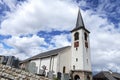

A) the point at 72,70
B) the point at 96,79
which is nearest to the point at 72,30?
the point at 72,70

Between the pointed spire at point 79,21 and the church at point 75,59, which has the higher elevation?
the pointed spire at point 79,21

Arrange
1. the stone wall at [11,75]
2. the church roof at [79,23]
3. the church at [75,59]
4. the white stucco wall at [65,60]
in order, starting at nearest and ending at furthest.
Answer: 1. the stone wall at [11,75]
2. the church at [75,59]
3. the white stucco wall at [65,60]
4. the church roof at [79,23]

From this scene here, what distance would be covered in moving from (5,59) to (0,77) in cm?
366

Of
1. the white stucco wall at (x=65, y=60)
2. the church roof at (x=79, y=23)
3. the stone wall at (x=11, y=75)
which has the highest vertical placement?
the church roof at (x=79, y=23)

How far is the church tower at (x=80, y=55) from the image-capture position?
2950cm

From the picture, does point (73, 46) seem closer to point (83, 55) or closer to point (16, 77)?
point (83, 55)

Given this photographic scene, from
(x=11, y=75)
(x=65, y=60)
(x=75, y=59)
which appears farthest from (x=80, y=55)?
(x=11, y=75)

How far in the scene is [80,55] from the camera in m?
30.6

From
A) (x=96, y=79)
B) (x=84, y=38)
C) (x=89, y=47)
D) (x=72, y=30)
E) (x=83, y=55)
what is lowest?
(x=96, y=79)

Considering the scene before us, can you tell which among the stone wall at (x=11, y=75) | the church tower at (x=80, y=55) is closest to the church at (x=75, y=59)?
the church tower at (x=80, y=55)

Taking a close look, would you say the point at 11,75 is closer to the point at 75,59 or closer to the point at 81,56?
the point at 81,56

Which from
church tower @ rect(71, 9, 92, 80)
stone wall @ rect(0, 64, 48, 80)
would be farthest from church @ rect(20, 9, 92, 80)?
stone wall @ rect(0, 64, 48, 80)

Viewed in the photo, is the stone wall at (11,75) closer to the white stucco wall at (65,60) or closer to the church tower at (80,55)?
the white stucco wall at (65,60)

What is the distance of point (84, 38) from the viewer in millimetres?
32656
